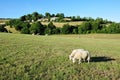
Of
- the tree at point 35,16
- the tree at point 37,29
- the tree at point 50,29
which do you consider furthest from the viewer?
the tree at point 35,16

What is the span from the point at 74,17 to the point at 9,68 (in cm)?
15646

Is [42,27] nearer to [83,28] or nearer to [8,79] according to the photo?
[83,28]

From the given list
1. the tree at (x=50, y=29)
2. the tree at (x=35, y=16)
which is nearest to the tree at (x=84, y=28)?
the tree at (x=50, y=29)

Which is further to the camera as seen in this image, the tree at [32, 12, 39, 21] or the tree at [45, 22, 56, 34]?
the tree at [32, 12, 39, 21]

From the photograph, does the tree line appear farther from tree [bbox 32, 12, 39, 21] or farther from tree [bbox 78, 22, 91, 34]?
tree [bbox 32, 12, 39, 21]

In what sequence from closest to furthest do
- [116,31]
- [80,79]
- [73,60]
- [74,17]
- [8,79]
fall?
1. [8,79]
2. [80,79]
3. [73,60]
4. [116,31]
5. [74,17]

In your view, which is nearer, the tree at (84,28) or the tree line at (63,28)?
the tree line at (63,28)

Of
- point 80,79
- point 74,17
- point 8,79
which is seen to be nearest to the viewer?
point 8,79

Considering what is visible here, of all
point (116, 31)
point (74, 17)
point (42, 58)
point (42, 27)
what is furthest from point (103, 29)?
point (42, 58)

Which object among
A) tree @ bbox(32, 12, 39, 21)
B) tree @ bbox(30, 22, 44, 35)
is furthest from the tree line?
tree @ bbox(32, 12, 39, 21)

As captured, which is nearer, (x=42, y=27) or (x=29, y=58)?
(x=29, y=58)

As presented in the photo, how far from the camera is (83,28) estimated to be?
124938 millimetres

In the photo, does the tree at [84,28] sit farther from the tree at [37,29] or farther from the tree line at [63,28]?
the tree at [37,29]

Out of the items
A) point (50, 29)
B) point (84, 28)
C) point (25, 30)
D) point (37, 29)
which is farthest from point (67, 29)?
point (25, 30)
